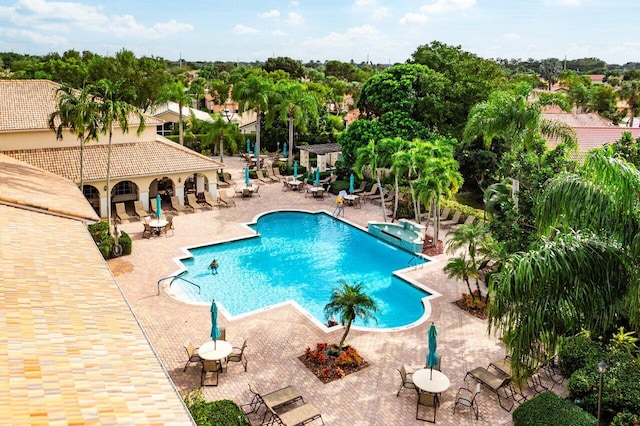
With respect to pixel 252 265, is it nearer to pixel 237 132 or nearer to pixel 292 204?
pixel 292 204

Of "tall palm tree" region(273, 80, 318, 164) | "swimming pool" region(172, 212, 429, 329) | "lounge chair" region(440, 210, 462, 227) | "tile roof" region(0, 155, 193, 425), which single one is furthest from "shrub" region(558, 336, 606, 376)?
"tall palm tree" region(273, 80, 318, 164)

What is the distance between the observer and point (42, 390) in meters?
7.05

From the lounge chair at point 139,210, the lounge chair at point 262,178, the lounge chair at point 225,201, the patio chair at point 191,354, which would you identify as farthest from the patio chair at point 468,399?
the lounge chair at point 262,178

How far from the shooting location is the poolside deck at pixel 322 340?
14.0 meters

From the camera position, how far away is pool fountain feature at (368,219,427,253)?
2639 cm

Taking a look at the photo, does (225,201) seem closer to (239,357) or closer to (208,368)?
(239,357)

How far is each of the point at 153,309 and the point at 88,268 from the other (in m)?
7.25

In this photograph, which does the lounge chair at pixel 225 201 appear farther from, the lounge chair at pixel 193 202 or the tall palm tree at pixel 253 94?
the tall palm tree at pixel 253 94

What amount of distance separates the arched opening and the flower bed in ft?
65.0

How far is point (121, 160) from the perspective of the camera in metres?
30.7

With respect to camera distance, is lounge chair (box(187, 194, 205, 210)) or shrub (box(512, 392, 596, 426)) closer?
shrub (box(512, 392, 596, 426))

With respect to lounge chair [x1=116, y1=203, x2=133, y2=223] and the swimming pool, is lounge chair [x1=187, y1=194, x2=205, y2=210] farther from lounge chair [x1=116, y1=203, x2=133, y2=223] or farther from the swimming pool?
the swimming pool

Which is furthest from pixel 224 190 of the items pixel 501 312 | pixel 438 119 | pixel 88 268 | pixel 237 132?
pixel 501 312

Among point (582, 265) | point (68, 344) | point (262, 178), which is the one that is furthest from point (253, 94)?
point (68, 344)
